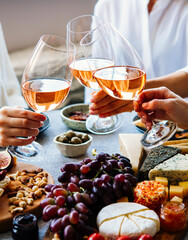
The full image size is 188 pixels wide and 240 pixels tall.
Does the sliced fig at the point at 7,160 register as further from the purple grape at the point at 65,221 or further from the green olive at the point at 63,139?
the purple grape at the point at 65,221

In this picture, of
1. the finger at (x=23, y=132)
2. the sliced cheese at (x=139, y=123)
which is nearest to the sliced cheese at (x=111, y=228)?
the finger at (x=23, y=132)

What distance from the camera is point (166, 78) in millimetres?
1927

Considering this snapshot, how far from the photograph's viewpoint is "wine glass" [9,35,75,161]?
1.00 m

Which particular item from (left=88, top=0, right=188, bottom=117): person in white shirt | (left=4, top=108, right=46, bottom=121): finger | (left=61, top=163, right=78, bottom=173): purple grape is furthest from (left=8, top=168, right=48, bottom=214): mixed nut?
(left=88, top=0, right=188, bottom=117): person in white shirt

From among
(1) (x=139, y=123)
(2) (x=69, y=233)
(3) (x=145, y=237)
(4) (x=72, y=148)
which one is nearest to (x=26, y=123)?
(4) (x=72, y=148)

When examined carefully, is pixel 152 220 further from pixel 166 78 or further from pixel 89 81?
pixel 166 78

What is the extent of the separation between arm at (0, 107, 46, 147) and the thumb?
375 millimetres

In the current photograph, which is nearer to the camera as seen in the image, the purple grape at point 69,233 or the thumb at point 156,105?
the purple grape at point 69,233

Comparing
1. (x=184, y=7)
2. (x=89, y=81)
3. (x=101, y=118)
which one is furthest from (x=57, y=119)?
(x=184, y=7)

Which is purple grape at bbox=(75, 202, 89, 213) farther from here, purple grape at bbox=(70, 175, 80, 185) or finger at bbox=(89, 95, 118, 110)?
finger at bbox=(89, 95, 118, 110)

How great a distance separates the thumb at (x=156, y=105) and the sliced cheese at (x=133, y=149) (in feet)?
0.75

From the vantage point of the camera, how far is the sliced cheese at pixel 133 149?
1.35 m

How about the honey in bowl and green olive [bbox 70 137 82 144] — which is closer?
the honey in bowl

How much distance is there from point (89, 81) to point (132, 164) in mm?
395
